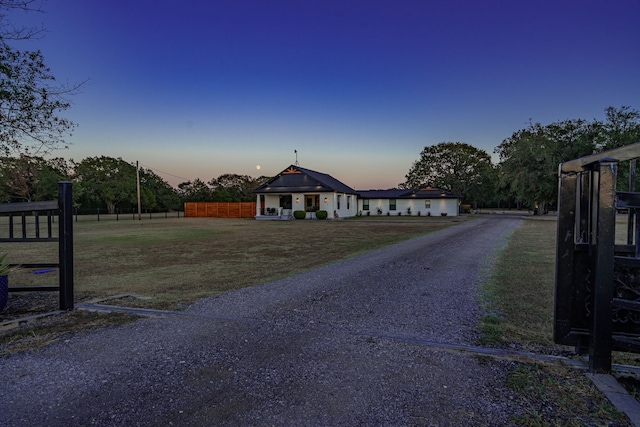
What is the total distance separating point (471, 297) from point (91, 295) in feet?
18.3

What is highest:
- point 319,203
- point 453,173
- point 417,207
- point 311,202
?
point 453,173

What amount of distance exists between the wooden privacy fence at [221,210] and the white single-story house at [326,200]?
3.72 meters

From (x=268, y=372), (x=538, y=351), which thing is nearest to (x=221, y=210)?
(x=268, y=372)

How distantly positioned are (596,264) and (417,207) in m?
35.2

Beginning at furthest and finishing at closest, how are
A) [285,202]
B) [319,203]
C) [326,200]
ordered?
[285,202] → [319,203] → [326,200]

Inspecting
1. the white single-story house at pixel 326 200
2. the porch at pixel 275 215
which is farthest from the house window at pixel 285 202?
the porch at pixel 275 215

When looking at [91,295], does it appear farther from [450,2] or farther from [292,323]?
[450,2]

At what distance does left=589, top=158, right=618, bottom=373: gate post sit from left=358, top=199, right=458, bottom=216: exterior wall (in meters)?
34.7

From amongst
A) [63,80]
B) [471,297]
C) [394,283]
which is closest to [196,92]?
[63,80]

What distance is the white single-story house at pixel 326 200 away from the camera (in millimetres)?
29570

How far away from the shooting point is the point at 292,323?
3.33m

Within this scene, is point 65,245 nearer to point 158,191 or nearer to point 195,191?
point 158,191

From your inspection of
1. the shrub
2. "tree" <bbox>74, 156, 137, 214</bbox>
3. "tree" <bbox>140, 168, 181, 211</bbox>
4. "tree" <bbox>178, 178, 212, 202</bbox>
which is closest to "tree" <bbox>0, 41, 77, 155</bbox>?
the shrub

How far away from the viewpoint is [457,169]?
1975 inches
